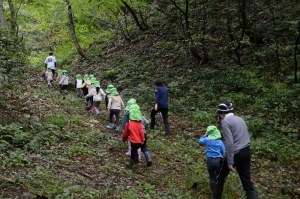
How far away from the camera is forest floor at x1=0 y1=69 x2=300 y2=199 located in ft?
19.1

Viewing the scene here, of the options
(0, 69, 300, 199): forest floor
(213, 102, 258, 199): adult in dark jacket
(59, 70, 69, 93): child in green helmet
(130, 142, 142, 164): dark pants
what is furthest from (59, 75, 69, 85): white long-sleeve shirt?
(213, 102, 258, 199): adult in dark jacket

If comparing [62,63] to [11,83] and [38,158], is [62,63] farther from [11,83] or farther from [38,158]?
[38,158]

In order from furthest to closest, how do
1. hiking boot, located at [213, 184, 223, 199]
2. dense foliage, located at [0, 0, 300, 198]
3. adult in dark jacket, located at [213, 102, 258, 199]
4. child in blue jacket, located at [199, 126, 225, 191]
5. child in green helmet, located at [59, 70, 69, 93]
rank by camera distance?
child in green helmet, located at [59, 70, 69, 93]
dense foliage, located at [0, 0, 300, 198]
child in blue jacket, located at [199, 126, 225, 191]
hiking boot, located at [213, 184, 223, 199]
adult in dark jacket, located at [213, 102, 258, 199]

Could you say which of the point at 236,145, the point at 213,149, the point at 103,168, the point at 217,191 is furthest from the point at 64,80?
the point at 236,145

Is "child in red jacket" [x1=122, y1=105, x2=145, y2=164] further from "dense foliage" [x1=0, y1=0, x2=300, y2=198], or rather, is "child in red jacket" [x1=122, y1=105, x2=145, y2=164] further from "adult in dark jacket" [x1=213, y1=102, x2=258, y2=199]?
"adult in dark jacket" [x1=213, y1=102, x2=258, y2=199]

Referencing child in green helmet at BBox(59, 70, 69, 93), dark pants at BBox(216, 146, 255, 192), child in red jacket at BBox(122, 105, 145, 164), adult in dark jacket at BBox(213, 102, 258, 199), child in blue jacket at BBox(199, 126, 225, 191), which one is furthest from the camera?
child in green helmet at BBox(59, 70, 69, 93)

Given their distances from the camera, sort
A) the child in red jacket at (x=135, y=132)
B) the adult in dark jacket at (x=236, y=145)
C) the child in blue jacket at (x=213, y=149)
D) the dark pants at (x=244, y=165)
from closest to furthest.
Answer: the adult in dark jacket at (x=236, y=145) < the dark pants at (x=244, y=165) < the child in blue jacket at (x=213, y=149) < the child in red jacket at (x=135, y=132)

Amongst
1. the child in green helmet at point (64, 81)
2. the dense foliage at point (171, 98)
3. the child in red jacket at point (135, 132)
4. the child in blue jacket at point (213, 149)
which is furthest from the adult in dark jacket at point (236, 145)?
the child in green helmet at point (64, 81)

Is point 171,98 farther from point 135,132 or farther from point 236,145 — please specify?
point 236,145

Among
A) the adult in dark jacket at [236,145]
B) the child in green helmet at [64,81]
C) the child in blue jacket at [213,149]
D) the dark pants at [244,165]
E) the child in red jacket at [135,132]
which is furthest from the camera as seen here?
the child in green helmet at [64,81]

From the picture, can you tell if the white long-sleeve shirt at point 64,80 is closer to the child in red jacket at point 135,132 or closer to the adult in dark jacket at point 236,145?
the child in red jacket at point 135,132

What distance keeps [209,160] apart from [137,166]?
2.12 m

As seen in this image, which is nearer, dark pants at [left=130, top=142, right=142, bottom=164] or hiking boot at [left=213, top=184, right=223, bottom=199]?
hiking boot at [left=213, top=184, right=223, bottom=199]

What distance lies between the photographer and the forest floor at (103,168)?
582cm
